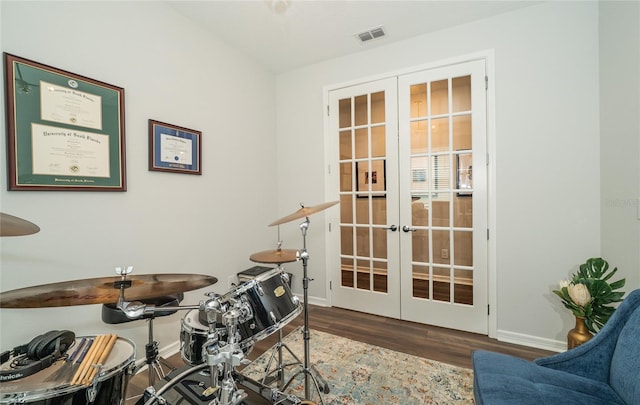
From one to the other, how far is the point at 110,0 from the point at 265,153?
5.91ft

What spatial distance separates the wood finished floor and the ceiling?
9.52 feet

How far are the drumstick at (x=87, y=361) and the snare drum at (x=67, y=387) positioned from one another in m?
0.02

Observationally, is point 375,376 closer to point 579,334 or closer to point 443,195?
point 579,334

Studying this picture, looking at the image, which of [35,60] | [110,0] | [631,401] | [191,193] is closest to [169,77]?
[110,0]

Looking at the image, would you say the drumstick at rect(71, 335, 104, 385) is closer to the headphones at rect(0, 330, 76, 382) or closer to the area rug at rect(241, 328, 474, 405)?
the headphones at rect(0, 330, 76, 382)

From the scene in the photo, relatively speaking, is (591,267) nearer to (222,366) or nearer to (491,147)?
(491,147)

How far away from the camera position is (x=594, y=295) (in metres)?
1.74

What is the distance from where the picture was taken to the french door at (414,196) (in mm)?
2488

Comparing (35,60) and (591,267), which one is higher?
(35,60)

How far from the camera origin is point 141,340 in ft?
6.53

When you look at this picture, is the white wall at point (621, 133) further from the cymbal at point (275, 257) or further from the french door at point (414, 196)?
the cymbal at point (275, 257)

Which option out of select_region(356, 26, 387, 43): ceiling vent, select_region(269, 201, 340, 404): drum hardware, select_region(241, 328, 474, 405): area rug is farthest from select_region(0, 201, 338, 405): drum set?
select_region(356, 26, 387, 43): ceiling vent

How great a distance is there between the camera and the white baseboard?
7.13 ft

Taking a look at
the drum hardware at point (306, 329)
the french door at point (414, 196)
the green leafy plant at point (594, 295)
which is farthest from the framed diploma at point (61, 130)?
the green leafy plant at point (594, 295)
